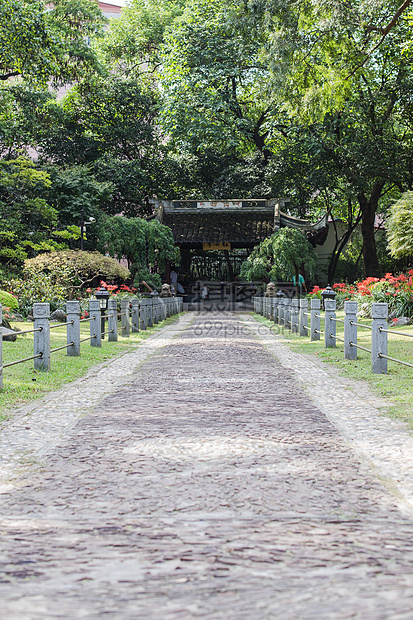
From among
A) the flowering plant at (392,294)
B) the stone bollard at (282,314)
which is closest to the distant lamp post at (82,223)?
the stone bollard at (282,314)

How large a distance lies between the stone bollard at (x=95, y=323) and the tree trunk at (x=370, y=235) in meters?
17.6

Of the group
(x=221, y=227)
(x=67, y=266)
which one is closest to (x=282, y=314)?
(x=67, y=266)

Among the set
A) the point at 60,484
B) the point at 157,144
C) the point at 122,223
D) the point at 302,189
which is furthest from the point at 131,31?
the point at 60,484

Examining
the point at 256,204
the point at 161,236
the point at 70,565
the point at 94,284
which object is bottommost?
the point at 70,565

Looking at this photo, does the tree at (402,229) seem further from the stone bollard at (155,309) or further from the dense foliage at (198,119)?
the stone bollard at (155,309)

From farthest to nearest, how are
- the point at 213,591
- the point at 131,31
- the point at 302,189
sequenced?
the point at 131,31, the point at 302,189, the point at 213,591

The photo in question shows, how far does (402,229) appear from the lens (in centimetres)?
1670

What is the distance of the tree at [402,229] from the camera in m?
16.5

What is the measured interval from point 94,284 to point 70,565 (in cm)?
2212

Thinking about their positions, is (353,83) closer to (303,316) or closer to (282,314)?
(282,314)

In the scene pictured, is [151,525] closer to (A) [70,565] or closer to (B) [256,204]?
(A) [70,565]

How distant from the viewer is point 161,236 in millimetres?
25047

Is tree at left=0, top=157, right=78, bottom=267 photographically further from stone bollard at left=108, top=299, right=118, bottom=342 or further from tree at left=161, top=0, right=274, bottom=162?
tree at left=161, top=0, right=274, bottom=162

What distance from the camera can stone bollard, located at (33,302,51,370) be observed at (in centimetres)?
820
